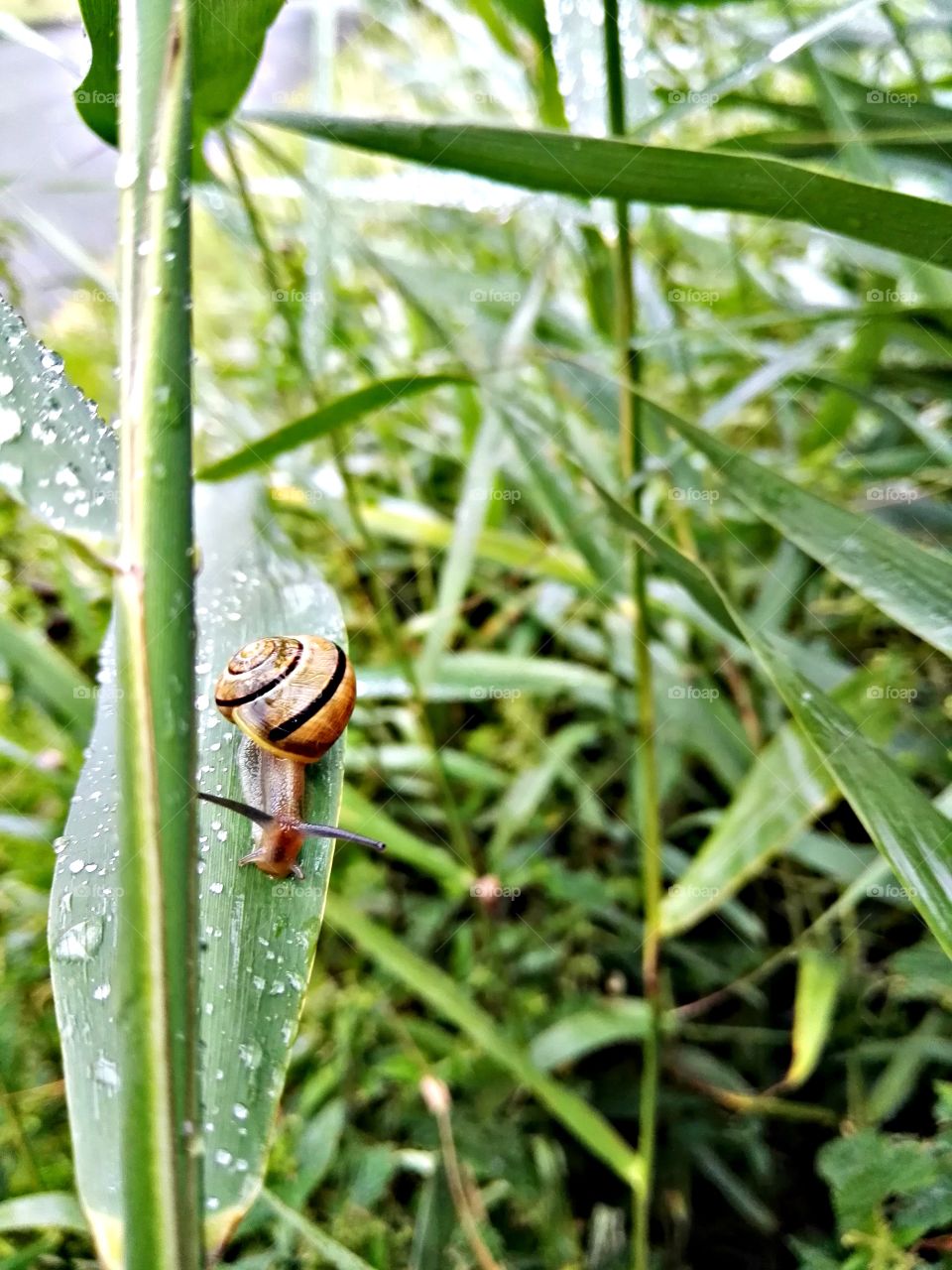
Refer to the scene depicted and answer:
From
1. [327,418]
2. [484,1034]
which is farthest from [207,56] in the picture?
[484,1034]

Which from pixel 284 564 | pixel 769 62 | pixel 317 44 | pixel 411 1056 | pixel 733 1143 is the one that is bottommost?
pixel 733 1143

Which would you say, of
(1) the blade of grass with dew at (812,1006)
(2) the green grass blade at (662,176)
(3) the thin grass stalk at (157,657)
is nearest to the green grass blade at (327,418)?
(2) the green grass blade at (662,176)

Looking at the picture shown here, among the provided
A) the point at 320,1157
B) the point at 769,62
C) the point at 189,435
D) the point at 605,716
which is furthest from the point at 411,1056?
the point at 769,62

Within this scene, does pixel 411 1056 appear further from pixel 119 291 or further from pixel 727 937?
pixel 119 291

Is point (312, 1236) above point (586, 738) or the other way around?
the other way around

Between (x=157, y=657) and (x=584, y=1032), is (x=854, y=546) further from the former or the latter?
(x=584, y=1032)

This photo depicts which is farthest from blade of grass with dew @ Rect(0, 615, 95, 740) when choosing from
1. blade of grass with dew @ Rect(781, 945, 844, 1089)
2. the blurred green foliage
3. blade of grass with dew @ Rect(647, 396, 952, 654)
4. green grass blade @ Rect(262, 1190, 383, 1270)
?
blade of grass with dew @ Rect(781, 945, 844, 1089)
